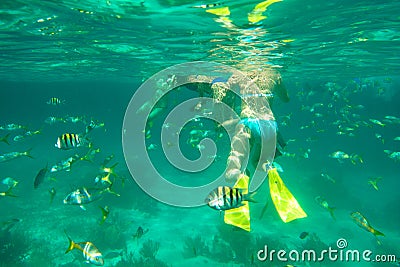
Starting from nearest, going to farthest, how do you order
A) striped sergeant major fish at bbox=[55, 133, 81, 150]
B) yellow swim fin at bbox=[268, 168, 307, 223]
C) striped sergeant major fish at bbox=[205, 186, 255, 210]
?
striped sergeant major fish at bbox=[205, 186, 255, 210] → yellow swim fin at bbox=[268, 168, 307, 223] → striped sergeant major fish at bbox=[55, 133, 81, 150]

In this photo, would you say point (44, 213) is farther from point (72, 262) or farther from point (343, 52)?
point (343, 52)

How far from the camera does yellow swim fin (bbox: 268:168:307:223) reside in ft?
20.7

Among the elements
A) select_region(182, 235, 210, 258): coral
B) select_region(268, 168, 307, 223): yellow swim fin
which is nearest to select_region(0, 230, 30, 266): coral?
select_region(182, 235, 210, 258): coral

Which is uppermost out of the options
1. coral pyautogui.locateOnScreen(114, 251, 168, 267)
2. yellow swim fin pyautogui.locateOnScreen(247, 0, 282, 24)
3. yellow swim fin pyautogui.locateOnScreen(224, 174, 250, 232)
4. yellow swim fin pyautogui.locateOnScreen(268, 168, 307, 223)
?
yellow swim fin pyautogui.locateOnScreen(247, 0, 282, 24)

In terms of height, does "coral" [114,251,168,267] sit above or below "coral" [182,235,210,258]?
above

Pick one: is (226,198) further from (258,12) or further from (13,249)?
(13,249)

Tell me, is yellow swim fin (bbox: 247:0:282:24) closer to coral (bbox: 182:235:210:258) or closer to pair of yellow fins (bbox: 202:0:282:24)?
pair of yellow fins (bbox: 202:0:282:24)

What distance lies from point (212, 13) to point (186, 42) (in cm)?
533

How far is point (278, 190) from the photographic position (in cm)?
667

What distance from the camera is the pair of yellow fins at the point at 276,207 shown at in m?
6.36

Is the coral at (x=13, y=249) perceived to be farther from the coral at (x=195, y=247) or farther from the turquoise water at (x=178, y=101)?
the coral at (x=195, y=247)

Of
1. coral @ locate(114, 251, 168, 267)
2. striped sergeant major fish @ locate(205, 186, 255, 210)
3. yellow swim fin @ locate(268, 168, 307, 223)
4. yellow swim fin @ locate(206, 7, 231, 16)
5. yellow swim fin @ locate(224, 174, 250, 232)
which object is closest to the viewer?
striped sergeant major fish @ locate(205, 186, 255, 210)

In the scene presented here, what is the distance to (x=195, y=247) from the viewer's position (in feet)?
44.9

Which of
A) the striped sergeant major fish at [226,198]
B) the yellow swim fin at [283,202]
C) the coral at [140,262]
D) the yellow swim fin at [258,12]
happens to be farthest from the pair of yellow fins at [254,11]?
the coral at [140,262]
